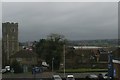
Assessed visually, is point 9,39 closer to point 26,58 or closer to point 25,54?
point 25,54

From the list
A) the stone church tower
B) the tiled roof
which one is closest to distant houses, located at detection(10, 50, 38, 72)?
the tiled roof

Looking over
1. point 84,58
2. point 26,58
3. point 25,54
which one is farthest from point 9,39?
point 84,58

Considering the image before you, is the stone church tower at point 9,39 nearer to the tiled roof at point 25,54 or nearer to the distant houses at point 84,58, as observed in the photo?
the tiled roof at point 25,54

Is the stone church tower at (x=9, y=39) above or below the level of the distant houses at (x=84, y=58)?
above

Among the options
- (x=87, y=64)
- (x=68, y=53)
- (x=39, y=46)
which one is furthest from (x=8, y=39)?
(x=87, y=64)

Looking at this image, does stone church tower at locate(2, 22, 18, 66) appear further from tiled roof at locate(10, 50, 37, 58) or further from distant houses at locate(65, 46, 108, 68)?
distant houses at locate(65, 46, 108, 68)

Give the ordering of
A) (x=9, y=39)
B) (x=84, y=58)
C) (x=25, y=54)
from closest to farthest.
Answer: (x=25, y=54), (x=84, y=58), (x=9, y=39)

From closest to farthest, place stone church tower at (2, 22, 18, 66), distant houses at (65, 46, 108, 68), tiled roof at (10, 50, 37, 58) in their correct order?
1. distant houses at (65, 46, 108, 68)
2. tiled roof at (10, 50, 37, 58)
3. stone church tower at (2, 22, 18, 66)

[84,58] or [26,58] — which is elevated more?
[26,58]

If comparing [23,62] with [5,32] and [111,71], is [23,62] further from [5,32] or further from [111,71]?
[111,71]

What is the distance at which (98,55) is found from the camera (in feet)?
160

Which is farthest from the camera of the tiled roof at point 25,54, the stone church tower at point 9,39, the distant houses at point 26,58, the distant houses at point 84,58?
the stone church tower at point 9,39

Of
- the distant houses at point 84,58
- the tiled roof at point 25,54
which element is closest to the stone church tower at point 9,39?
the tiled roof at point 25,54

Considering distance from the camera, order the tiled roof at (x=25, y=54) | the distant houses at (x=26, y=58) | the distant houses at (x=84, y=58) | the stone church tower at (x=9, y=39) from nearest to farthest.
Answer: the distant houses at (x=26, y=58)
the distant houses at (x=84, y=58)
the tiled roof at (x=25, y=54)
the stone church tower at (x=9, y=39)
